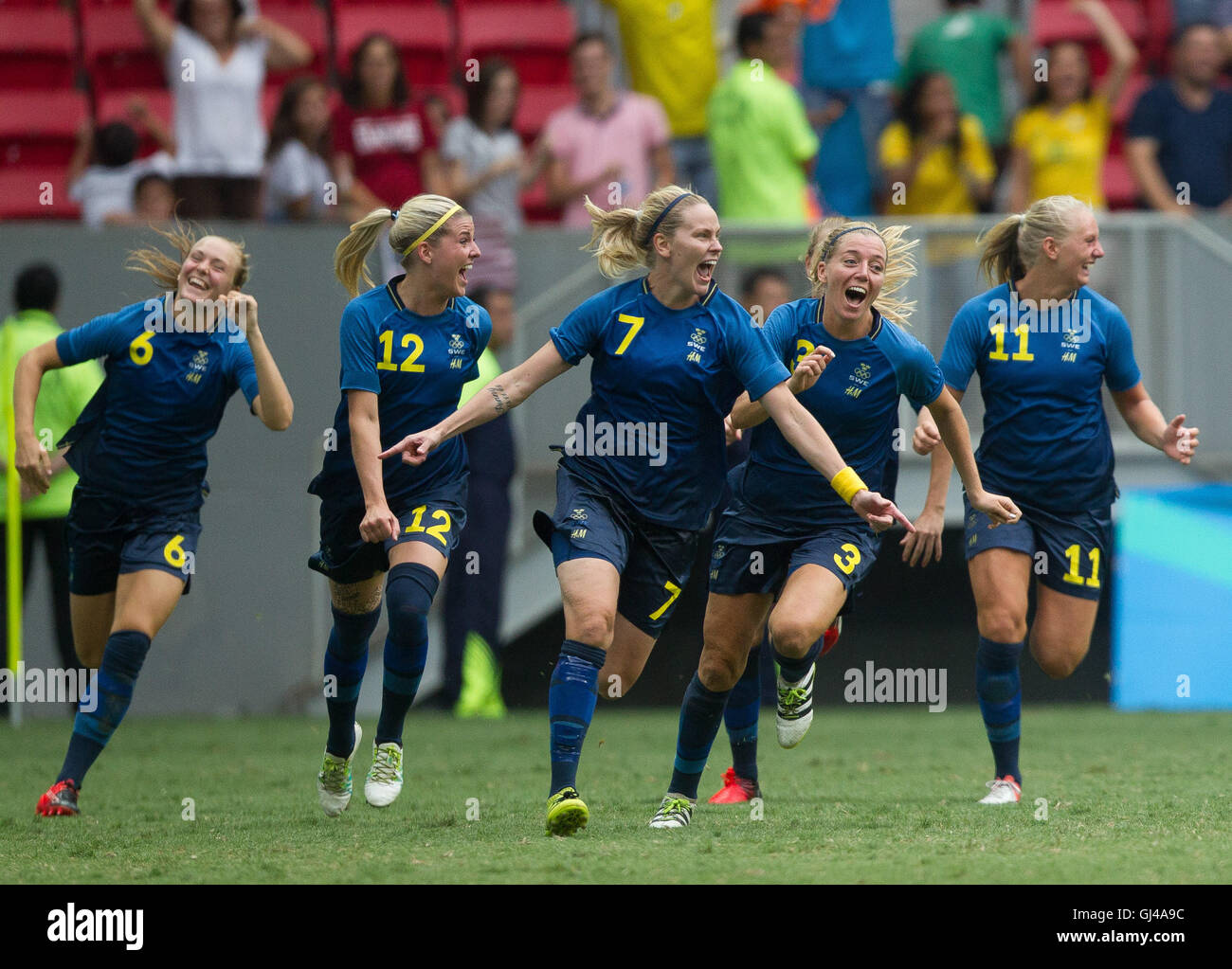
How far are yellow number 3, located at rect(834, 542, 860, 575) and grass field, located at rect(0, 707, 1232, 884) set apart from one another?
0.87 metres

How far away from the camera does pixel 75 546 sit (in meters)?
7.00

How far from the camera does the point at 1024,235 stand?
6.97 m

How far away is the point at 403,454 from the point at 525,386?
1.56ft

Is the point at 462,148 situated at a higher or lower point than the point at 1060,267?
higher

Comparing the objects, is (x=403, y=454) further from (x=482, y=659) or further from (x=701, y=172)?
(x=701, y=172)

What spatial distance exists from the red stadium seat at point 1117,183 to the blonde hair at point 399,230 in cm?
704

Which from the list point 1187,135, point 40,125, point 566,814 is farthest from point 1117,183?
point 566,814

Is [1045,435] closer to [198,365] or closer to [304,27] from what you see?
[198,365]

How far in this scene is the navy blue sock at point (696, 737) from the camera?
634 cm

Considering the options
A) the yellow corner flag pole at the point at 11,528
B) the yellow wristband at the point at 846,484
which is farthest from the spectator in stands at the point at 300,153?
the yellow wristband at the point at 846,484

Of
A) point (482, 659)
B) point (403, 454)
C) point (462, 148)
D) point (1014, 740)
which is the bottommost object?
point (482, 659)

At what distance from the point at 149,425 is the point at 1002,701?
344cm

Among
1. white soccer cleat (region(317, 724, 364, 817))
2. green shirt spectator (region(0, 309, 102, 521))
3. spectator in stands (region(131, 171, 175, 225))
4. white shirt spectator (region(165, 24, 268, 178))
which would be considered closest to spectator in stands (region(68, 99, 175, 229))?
spectator in stands (region(131, 171, 175, 225))
